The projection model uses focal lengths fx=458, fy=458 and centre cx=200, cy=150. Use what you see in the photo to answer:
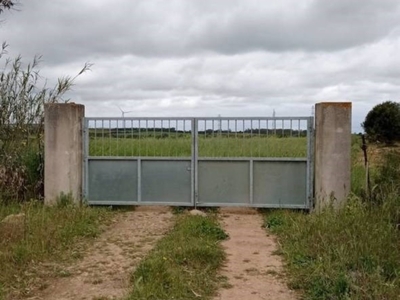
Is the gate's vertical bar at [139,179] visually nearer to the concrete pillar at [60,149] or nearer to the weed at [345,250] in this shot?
the concrete pillar at [60,149]

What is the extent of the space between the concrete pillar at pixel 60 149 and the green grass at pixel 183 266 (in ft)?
9.20

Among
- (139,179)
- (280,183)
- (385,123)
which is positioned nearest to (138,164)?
(139,179)

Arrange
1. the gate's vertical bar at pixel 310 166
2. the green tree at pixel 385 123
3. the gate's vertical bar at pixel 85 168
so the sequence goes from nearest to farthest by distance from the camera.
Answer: the gate's vertical bar at pixel 310 166 → the gate's vertical bar at pixel 85 168 → the green tree at pixel 385 123

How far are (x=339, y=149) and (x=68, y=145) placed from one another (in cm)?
502

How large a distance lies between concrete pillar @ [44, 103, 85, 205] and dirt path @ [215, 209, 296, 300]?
309 centimetres

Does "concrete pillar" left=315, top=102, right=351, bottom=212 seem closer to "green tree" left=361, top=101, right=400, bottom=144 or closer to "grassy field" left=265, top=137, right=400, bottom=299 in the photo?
"grassy field" left=265, top=137, right=400, bottom=299

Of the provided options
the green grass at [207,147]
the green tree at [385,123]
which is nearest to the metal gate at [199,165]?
the green grass at [207,147]

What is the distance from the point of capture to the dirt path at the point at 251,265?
475 cm

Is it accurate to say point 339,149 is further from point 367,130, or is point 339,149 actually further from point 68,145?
point 367,130

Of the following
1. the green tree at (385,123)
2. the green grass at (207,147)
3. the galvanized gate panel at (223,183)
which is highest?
the green tree at (385,123)

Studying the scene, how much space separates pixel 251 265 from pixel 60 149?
4703 mm

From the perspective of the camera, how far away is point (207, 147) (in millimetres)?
8875

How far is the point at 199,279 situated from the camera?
16.3 ft

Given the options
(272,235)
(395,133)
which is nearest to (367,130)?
(395,133)
